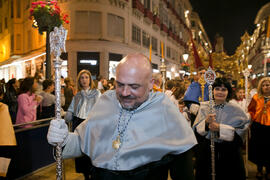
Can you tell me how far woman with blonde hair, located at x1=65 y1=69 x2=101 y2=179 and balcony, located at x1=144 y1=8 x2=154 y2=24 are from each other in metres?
20.2

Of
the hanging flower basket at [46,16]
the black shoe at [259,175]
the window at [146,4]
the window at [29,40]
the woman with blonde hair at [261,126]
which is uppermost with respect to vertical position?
the window at [146,4]

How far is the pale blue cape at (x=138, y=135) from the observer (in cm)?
216

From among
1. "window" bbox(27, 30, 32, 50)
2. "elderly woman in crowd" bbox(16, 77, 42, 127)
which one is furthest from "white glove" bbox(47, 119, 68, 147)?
"window" bbox(27, 30, 32, 50)

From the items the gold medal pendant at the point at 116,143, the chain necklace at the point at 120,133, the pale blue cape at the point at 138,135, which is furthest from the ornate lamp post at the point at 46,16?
the gold medal pendant at the point at 116,143

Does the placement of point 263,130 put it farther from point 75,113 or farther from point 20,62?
point 20,62

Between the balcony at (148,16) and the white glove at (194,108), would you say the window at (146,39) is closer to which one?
the balcony at (148,16)

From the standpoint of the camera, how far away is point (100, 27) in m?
17.8

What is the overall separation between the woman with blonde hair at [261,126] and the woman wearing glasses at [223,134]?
1580mm

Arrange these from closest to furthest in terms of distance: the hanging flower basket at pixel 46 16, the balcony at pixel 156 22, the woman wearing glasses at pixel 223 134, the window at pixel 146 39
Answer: the woman wearing glasses at pixel 223 134, the hanging flower basket at pixel 46 16, the window at pixel 146 39, the balcony at pixel 156 22

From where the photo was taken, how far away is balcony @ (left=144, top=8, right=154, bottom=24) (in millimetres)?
24562

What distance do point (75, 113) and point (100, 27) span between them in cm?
1347

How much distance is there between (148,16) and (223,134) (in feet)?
75.5

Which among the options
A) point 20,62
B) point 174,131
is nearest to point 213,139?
point 174,131

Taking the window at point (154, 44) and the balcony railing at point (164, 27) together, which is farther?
the balcony railing at point (164, 27)
